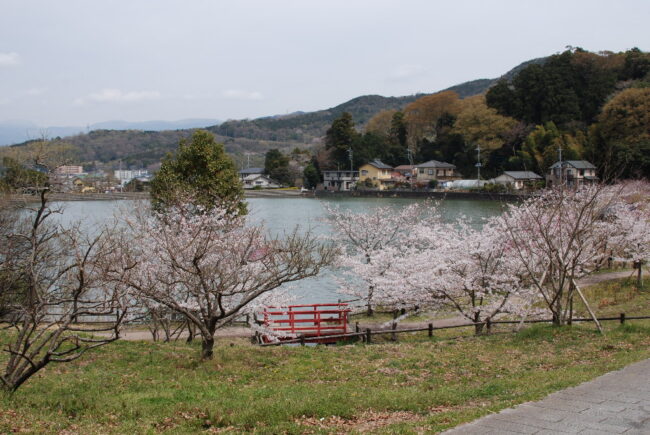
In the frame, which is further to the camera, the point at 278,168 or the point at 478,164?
the point at 278,168

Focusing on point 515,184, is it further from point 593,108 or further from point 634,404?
point 634,404

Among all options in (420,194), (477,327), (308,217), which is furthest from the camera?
(420,194)

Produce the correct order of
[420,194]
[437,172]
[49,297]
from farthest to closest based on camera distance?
1. [437,172]
2. [420,194]
3. [49,297]

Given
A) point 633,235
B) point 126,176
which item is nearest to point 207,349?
point 633,235

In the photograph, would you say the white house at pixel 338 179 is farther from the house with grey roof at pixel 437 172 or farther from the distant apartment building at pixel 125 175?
the distant apartment building at pixel 125 175

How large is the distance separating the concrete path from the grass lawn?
0.23 meters

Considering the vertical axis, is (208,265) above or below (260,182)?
below

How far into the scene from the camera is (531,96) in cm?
7438

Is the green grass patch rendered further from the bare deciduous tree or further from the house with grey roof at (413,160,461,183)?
the house with grey roof at (413,160,461,183)

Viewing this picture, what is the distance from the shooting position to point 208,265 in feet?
35.9

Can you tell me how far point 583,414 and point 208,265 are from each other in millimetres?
7115

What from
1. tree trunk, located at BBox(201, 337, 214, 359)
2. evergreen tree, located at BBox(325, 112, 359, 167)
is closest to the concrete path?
tree trunk, located at BBox(201, 337, 214, 359)

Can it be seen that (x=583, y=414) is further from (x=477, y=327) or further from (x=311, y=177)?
(x=311, y=177)

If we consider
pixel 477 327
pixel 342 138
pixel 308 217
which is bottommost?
pixel 477 327
